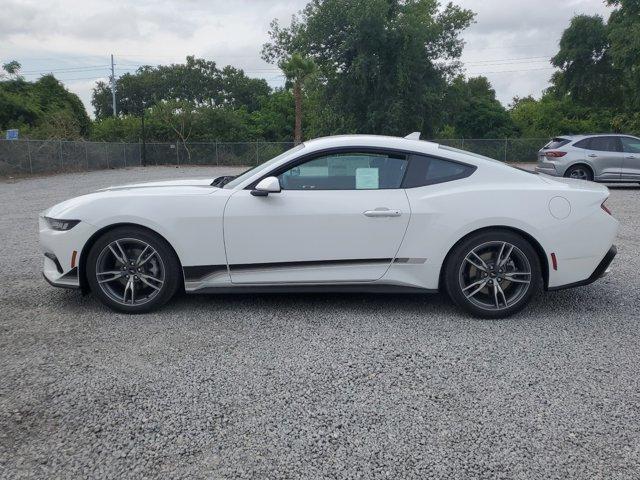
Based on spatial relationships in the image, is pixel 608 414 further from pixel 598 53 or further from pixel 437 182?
pixel 598 53

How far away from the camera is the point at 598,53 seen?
1512 inches

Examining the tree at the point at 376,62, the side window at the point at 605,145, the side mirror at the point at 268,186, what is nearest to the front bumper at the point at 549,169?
the side window at the point at 605,145

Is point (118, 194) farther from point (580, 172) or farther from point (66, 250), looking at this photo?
point (580, 172)

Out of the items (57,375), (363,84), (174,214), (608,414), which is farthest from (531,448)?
(363,84)

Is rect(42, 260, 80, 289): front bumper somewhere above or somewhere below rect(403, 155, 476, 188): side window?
below

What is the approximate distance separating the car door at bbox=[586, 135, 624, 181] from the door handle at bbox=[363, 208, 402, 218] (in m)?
12.4

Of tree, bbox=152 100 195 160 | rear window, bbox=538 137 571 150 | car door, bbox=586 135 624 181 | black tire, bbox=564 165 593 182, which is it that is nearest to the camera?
car door, bbox=586 135 624 181

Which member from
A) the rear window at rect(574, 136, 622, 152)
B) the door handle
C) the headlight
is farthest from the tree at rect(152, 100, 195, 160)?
the door handle

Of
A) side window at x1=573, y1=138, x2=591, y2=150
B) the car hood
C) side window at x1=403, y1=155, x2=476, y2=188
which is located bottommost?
the car hood

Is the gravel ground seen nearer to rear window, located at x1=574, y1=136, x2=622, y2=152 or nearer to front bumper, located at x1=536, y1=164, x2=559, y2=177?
front bumper, located at x1=536, y1=164, x2=559, y2=177

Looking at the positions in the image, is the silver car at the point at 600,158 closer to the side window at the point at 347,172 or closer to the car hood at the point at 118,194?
the side window at the point at 347,172

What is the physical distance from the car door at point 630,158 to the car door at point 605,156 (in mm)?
120

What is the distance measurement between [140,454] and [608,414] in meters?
2.31

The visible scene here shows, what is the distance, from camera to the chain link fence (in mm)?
25594
